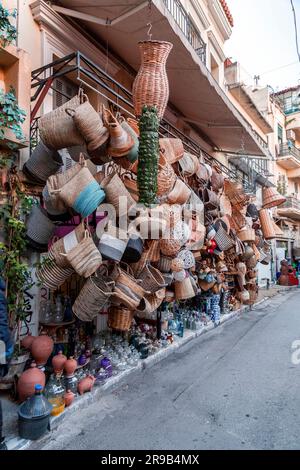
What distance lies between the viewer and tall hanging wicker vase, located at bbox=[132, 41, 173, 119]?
3307mm

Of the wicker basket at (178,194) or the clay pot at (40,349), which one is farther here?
the wicker basket at (178,194)

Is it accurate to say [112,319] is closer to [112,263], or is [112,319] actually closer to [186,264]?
[112,263]

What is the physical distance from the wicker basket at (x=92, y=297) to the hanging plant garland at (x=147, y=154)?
97 centimetres

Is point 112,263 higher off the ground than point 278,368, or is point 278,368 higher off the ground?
point 112,263

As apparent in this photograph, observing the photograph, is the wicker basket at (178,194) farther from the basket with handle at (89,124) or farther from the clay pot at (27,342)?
the clay pot at (27,342)

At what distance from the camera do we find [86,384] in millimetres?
3318

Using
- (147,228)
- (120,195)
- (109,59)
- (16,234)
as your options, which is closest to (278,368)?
(147,228)

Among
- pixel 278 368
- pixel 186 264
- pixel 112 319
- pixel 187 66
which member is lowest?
pixel 278 368

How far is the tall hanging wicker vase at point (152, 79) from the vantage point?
130 inches

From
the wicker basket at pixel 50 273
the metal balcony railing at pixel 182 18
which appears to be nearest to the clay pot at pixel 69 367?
the wicker basket at pixel 50 273

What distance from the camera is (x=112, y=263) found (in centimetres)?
341

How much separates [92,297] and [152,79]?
2.44m
